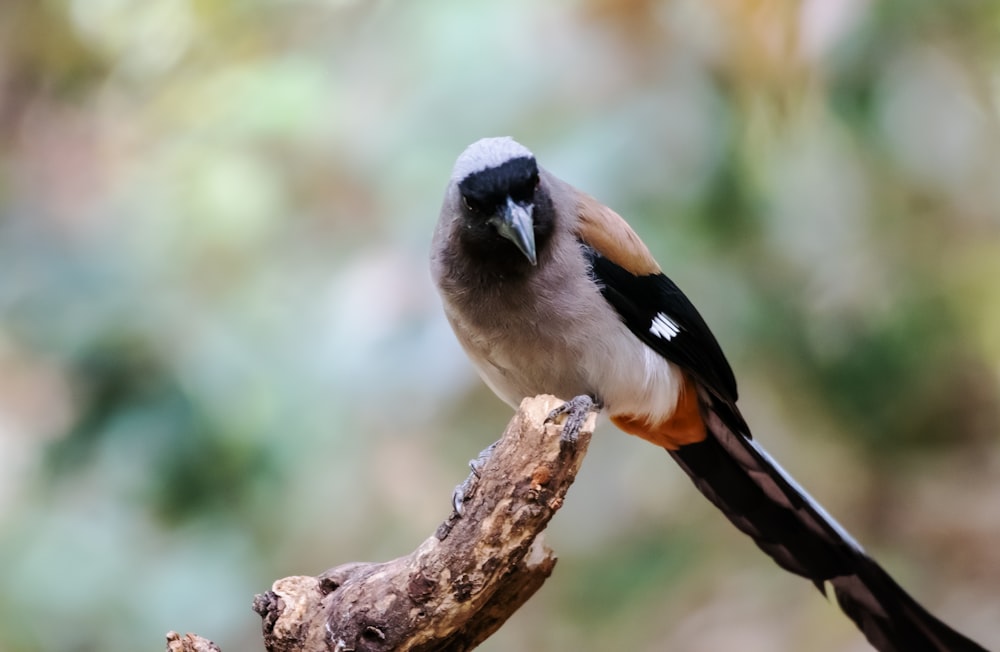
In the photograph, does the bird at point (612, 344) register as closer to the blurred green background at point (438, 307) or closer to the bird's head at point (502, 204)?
the bird's head at point (502, 204)

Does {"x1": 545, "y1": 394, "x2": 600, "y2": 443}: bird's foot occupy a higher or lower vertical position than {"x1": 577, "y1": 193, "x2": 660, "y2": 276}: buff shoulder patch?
lower

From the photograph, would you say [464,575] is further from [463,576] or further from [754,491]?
[754,491]

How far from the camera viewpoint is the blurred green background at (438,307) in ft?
8.97

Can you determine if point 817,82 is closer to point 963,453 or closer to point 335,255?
point 963,453

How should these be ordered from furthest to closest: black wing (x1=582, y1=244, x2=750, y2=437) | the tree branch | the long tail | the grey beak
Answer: the long tail → black wing (x1=582, y1=244, x2=750, y2=437) → the grey beak → the tree branch

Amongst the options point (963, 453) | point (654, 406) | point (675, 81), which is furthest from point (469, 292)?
point (963, 453)

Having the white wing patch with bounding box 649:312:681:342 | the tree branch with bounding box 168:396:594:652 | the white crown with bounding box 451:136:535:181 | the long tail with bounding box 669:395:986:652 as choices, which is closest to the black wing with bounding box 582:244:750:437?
the white wing patch with bounding box 649:312:681:342

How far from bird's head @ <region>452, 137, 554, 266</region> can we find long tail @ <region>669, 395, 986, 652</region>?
0.65 m

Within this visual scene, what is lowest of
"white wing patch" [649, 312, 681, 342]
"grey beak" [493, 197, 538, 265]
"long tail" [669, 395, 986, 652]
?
"long tail" [669, 395, 986, 652]

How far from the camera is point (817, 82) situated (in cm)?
277

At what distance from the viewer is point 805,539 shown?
7.68 feet

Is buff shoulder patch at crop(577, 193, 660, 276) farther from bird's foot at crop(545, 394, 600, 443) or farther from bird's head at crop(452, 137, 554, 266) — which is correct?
bird's foot at crop(545, 394, 600, 443)

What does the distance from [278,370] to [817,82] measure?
175 cm

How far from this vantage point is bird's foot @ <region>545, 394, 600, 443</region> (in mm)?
1615
